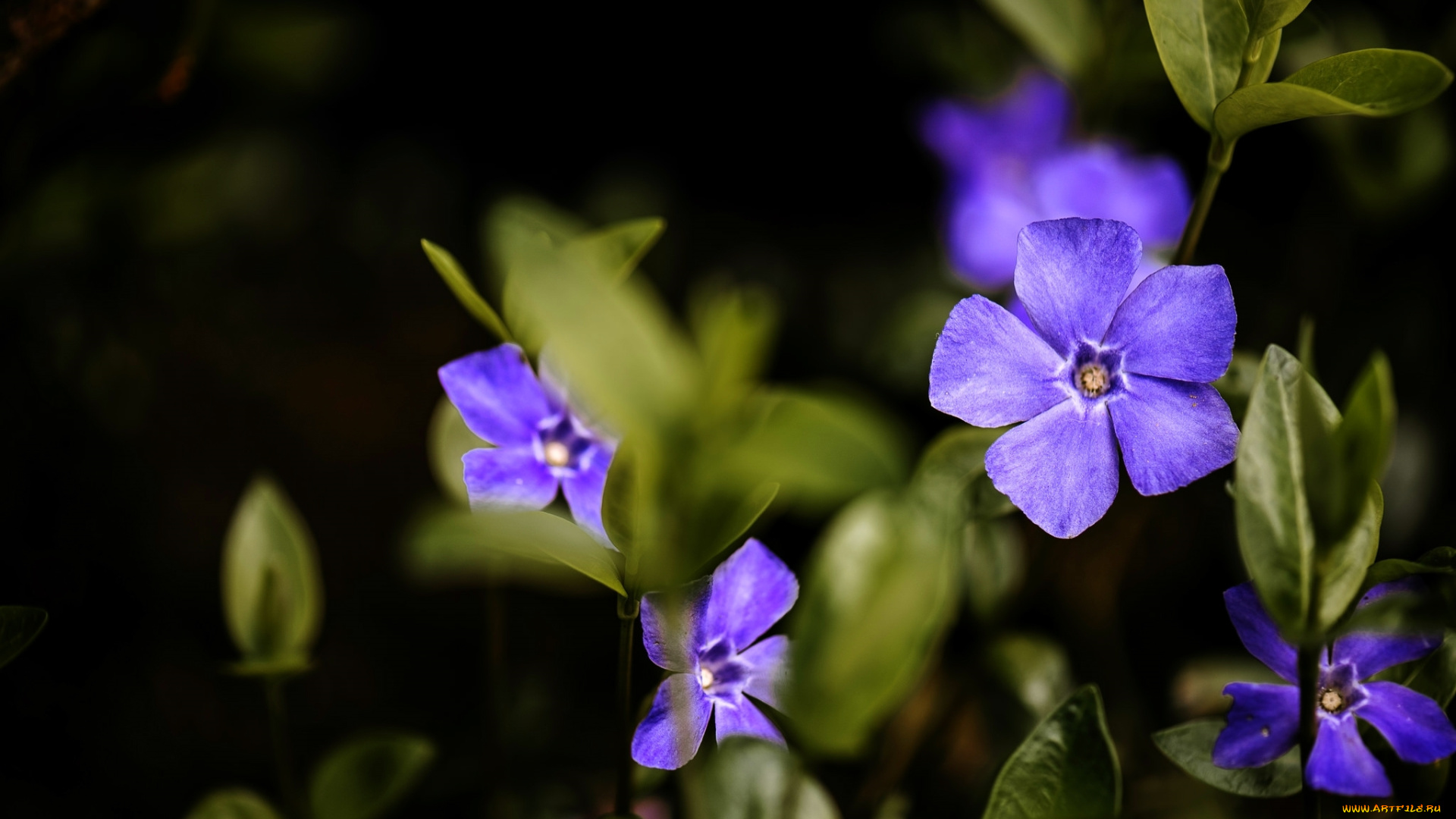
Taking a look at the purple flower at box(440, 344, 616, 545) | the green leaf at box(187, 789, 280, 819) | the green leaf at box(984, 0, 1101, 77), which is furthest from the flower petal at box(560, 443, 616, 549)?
the green leaf at box(984, 0, 1101, 77)

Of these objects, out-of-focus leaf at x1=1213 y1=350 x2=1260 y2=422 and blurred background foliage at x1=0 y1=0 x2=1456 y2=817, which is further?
blurred background foliage at x1=0 y1=0 x2=1456 y2=817

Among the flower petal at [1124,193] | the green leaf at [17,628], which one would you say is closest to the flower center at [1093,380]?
the flower petal at [1124,193]

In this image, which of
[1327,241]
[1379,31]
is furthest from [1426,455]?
[1379,31]

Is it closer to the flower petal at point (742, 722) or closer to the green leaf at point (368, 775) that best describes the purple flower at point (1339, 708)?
the flower petal at point (742, 722)

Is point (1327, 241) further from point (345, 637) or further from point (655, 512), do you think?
point (345, 637)

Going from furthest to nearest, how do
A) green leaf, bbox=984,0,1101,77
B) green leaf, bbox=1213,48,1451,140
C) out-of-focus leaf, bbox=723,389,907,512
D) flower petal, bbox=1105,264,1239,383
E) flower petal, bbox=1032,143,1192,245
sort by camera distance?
flower petal, bbox=1032,143,1192,245 → green leaf, bbox=984,0,1101,77 → flower petal, bbox=1105,264,1239,383 → green leaf, bbox=1213,48,1451,140 → out-of-focus leaf, bbox=723,389,907,512

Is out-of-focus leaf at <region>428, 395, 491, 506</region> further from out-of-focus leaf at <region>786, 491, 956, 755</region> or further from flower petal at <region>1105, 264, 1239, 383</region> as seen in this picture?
flower petal at <region>1105, 264, 1239, 383</region>

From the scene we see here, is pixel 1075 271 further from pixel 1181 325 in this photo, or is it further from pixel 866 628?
pixel 866 628
